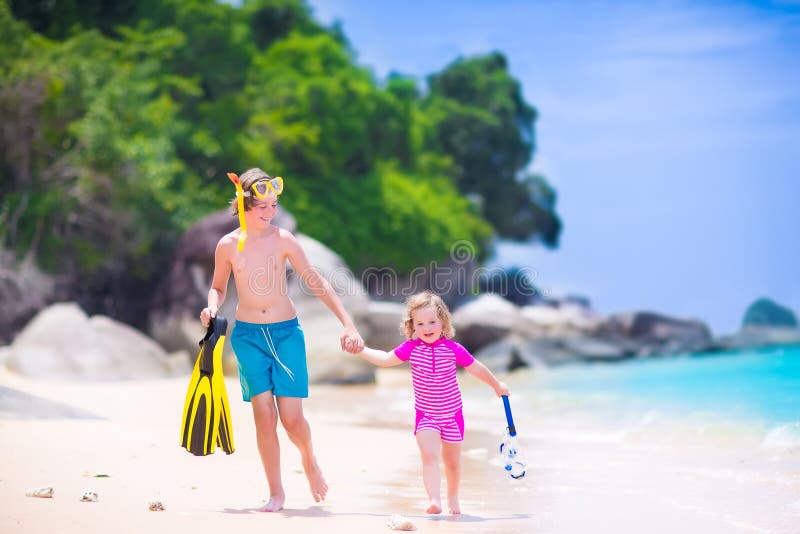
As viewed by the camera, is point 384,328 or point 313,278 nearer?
point 313,278

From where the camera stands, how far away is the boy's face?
201 inches

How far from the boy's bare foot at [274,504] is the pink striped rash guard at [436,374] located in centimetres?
84

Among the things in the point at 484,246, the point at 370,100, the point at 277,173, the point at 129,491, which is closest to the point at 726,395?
the point at 129,491

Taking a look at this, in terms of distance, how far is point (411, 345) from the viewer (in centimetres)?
507

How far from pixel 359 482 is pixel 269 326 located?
1.48m

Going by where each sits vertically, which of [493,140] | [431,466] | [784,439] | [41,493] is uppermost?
[493,140]

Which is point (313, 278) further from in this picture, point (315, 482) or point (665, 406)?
point (665, 406)

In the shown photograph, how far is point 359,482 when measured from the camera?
19.6 feet

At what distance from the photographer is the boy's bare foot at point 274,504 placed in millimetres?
4730

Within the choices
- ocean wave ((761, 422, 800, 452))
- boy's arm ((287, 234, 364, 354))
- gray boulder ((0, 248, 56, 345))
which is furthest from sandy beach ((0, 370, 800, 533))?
gray boulder ((0, 248, 56, 345))

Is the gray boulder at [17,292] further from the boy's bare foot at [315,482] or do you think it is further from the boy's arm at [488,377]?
the boy's arm at [488,377]

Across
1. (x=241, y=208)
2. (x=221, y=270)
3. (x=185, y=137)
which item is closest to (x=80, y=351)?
(x=221, y=270)

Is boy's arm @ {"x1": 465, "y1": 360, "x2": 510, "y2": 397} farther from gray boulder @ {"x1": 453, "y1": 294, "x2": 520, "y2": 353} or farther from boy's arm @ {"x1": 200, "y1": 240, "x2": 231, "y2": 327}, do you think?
gray boulder @ {"x1": 453, "y1": 294, "x2": 520, "y2": 353}

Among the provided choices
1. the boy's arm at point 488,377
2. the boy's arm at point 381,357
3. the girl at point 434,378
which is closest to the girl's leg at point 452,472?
the girl at point 434,378
